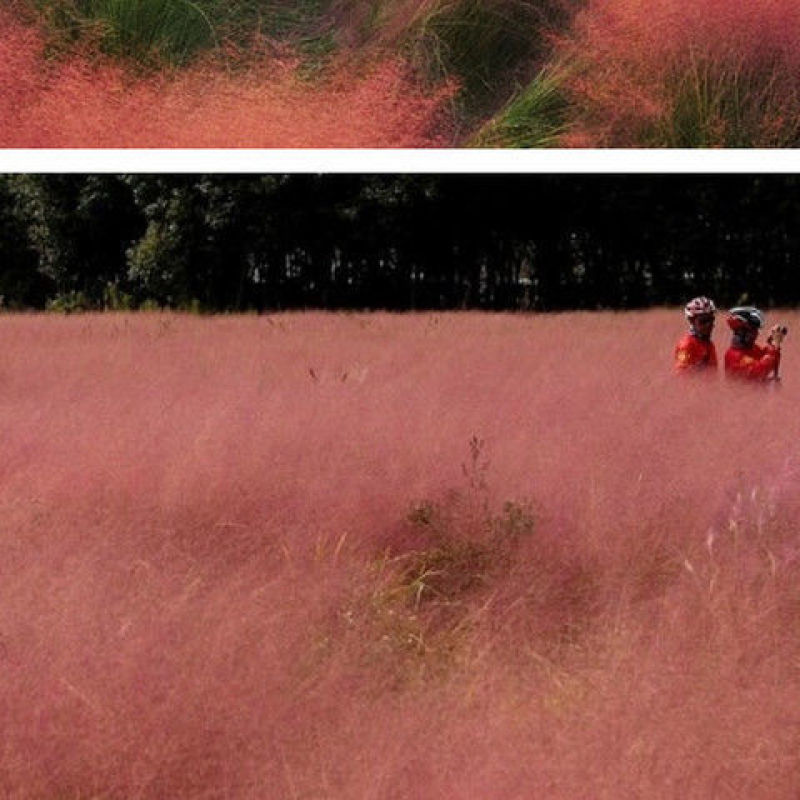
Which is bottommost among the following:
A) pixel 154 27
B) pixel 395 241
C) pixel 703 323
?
pixel 703 323

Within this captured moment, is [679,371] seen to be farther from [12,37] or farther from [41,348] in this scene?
[41,348]

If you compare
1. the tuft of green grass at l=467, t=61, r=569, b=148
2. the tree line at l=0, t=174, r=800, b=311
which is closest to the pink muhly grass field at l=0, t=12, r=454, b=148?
the tuft of green grass at l=467, t=61, r=569, b=148

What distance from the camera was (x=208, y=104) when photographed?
4016 mm

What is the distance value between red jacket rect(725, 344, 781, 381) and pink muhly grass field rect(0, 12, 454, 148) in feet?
6.17

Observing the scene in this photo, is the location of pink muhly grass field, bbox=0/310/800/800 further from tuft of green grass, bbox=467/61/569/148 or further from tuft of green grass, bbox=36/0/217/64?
tuft of green grass, bbox=36/0/217/64

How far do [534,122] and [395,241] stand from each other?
6.96 metres

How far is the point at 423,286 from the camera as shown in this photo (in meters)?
11.8

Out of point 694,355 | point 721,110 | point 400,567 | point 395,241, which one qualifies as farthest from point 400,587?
point 395,241

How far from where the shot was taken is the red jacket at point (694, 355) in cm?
536

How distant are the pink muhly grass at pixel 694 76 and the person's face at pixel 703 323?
130 cm

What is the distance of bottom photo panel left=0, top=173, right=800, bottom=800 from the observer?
7.85 ft

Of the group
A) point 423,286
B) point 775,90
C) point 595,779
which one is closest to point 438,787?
point 595,779

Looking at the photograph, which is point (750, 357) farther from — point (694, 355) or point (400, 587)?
point (400, 587)

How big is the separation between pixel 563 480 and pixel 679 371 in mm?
1592
